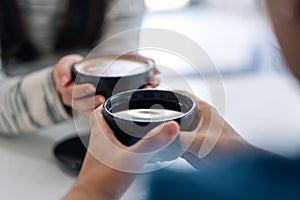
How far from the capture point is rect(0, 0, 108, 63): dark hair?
36.0 inches

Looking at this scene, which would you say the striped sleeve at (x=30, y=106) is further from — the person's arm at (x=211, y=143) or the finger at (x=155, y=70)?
the person's arm at (x=211, y=143)

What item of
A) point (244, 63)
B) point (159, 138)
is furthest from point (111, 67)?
point (244, 63)

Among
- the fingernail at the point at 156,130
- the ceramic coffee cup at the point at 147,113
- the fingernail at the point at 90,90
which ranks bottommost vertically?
the fingernail at the point at 90,90

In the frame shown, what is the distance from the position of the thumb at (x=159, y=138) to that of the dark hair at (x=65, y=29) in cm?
54

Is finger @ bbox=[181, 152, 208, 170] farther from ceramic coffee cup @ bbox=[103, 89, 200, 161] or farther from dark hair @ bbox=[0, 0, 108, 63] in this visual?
dark hair @ bbox=[0, 0, 108, 63]

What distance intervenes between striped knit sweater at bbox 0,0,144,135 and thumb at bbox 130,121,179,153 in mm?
300

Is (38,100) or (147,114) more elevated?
(147,114)

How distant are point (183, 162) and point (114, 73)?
0.64 feet

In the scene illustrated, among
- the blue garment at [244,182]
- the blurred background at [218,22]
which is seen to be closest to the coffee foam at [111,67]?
the blue garment at [244,182]

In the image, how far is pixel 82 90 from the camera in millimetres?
637

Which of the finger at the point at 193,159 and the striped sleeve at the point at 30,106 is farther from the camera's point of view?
the striped sleeve at the point at 30,106

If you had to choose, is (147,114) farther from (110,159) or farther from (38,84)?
(38,84)

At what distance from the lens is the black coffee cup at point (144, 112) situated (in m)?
0.44

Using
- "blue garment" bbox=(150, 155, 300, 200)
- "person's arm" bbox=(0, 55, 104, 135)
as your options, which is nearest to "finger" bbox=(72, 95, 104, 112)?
"person's arm" bbox=(0, 55, 104, 135)
